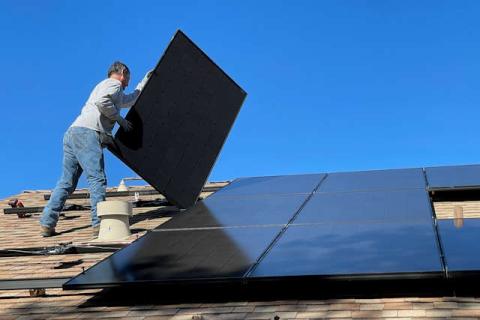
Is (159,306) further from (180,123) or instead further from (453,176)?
(453,176)

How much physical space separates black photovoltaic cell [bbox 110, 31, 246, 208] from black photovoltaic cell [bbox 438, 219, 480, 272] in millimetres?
3579

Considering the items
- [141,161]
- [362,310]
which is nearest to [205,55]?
[141,161]

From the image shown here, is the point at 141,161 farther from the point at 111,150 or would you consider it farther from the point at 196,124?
the point at 196,124

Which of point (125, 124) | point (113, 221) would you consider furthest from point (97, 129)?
point (113, 221)

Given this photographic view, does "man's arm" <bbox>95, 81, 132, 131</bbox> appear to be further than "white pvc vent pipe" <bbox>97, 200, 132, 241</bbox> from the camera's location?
Yes

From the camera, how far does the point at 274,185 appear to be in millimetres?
8781

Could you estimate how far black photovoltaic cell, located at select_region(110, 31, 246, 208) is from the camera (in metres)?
7.69

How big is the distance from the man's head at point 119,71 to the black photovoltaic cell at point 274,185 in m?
1.87

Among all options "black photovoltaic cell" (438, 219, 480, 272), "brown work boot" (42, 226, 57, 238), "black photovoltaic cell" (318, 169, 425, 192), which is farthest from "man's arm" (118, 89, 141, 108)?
"black photovoltaic cell" (438, 219, 480, 272)

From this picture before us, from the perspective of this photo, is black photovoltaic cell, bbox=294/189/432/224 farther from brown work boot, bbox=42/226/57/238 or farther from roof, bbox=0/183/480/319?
brown work boot, bbox=42/226/57/238

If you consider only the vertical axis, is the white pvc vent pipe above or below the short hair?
below

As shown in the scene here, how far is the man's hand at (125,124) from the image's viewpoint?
7514 millimetres

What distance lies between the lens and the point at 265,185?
8.92 metres

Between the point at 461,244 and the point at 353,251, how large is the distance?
723 millimetres
